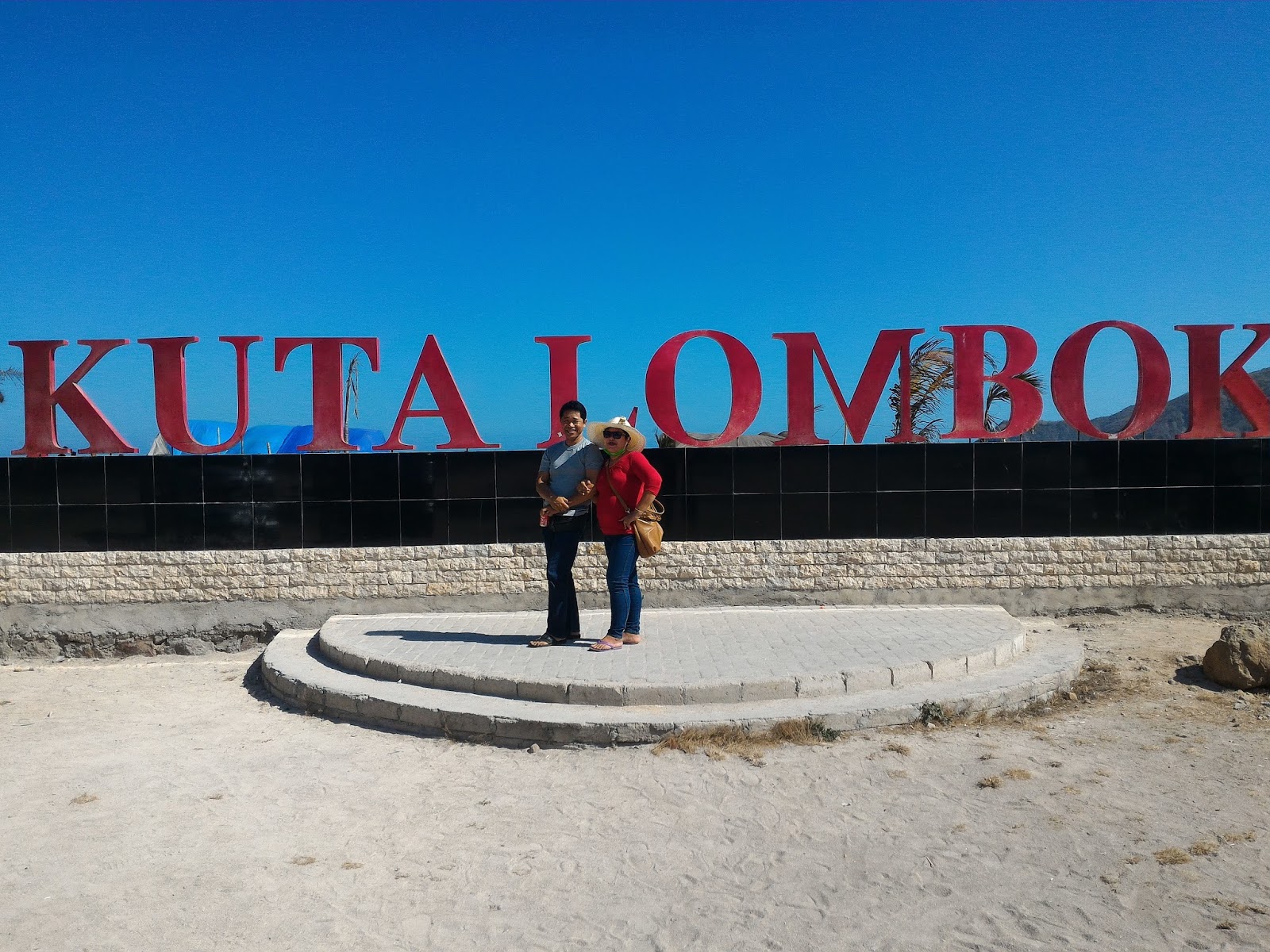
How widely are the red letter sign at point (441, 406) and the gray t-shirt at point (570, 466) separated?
8.41 ft

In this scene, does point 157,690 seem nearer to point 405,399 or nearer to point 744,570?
point 405,399

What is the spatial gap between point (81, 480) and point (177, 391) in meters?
1.44

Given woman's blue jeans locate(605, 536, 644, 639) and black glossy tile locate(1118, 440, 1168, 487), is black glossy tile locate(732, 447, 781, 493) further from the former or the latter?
black glossy tile locate(1118, 440, 1168, 487)

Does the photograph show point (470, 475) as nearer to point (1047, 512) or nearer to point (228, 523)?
point (228, 523)

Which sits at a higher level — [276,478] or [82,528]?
[276,478]

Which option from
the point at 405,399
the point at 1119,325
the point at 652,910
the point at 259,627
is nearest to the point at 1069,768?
the point at 652,910

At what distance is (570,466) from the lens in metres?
7.00

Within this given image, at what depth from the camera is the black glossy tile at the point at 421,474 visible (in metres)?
9.46

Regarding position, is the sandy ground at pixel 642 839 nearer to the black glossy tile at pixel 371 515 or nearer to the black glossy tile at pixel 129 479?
the black glossy tile at pixel 371 515

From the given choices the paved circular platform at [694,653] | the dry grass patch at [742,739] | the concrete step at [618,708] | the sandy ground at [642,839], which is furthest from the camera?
the paved circular platform at [694,653]

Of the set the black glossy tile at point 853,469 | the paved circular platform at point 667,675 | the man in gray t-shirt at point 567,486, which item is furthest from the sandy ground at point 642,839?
the black glossy tile at point 853,469

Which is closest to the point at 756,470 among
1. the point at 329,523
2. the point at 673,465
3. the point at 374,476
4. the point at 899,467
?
the point at 673,465

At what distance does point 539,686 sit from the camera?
610cm

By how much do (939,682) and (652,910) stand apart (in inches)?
150
